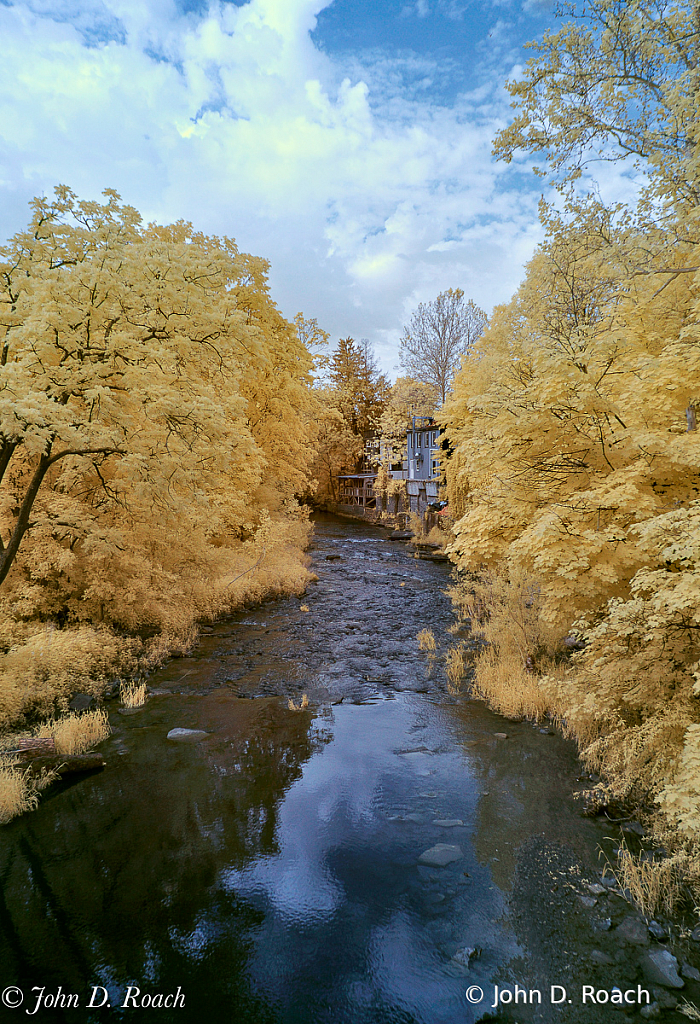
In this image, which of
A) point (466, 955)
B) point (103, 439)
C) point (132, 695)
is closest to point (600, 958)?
point (466, 955)

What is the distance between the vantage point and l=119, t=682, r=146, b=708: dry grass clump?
894cm

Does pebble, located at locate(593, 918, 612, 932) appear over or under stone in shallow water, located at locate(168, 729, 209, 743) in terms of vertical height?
over

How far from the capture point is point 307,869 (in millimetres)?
5434

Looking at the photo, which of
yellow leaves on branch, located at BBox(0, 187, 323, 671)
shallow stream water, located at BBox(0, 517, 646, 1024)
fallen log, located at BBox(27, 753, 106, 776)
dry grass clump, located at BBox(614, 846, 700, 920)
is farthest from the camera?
yellow leaves on branch, located at BBox(0, 187, 323, 671)

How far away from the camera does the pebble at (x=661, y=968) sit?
3.93 meters

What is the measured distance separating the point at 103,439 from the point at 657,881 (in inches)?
376

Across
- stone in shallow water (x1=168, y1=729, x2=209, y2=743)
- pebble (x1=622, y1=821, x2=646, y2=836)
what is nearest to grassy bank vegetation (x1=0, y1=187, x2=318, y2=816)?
stone in shallow water (x1=168, y1=729, x2=209, y2=743)

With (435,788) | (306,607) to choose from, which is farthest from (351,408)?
(435,788)

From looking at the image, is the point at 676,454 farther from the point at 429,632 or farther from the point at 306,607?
the point at 306,607

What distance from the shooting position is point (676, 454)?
538cm

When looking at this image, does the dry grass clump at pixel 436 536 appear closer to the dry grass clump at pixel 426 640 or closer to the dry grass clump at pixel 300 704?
the dry grass clump at pixel 426 640

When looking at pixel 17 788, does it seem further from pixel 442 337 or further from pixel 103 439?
pixel 442 337

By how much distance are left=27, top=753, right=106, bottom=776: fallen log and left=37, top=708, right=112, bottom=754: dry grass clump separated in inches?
7.8

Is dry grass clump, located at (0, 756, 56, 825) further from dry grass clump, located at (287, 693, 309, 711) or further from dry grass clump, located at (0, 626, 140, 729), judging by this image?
dry grass clump, located at (287, 693, 309, 711)
